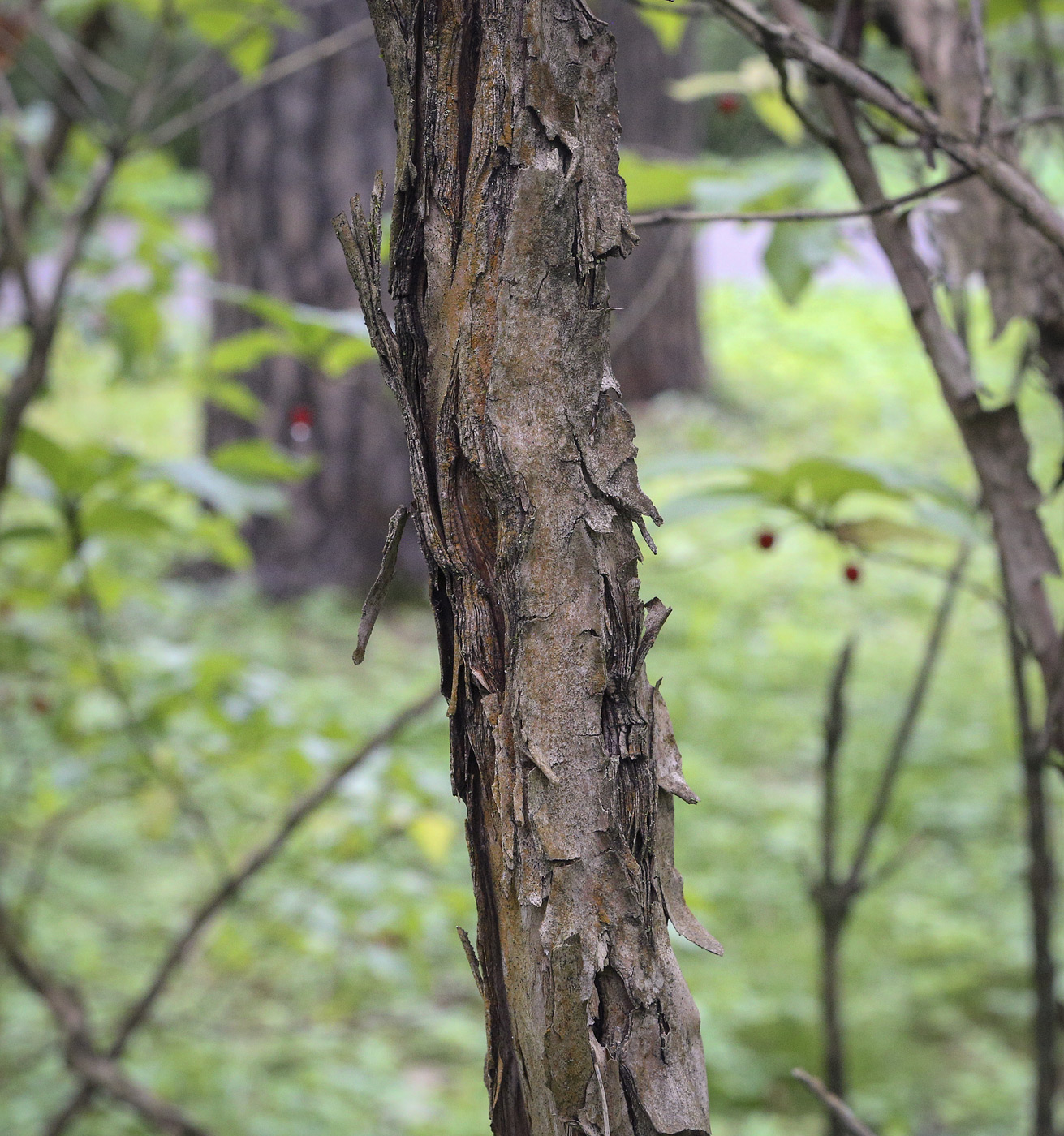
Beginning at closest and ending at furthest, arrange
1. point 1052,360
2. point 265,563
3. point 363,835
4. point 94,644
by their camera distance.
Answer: point 1052,360 < point 94,644 < point 363,835 < point 265,563

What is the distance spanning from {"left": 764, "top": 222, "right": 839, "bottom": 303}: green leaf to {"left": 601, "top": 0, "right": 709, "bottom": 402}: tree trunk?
2476 mm

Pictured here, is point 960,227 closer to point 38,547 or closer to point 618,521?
point 618,521

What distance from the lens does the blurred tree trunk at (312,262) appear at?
2939 millimetres

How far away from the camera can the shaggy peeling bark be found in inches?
14.2

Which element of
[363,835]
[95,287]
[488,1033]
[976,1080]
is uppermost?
[95,287]

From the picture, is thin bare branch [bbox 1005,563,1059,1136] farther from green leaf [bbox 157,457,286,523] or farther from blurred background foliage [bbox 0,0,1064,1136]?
green leaf [bbox 157,457,286,523]

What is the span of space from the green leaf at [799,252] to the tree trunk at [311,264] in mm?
2010

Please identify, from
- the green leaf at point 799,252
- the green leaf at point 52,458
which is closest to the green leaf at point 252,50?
the green leaf at point 52,458

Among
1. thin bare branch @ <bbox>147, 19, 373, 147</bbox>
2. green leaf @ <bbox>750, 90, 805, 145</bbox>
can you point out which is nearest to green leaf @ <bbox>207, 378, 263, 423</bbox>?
thin bare branch @ <bbox>147, 19, 373, 147</bbox>

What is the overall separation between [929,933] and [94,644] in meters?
1.59

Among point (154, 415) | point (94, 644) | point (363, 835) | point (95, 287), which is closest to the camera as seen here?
point (94, 644)

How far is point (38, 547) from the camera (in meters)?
1.33

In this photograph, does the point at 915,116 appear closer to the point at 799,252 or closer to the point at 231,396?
the point at 799,252

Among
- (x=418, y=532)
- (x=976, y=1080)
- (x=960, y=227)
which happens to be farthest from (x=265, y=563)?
(x=418, y=532)
